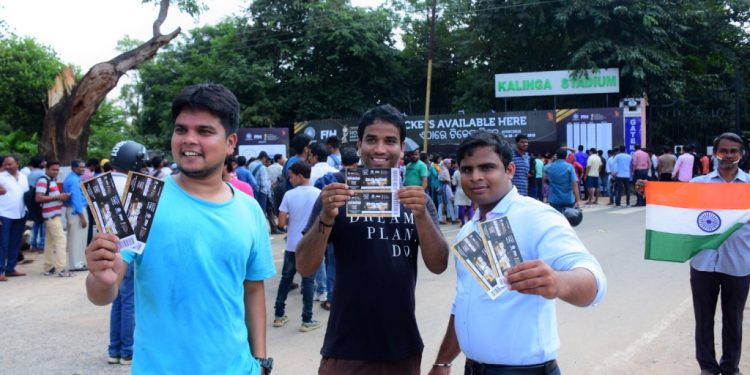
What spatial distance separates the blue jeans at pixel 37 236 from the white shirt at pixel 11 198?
3.09m

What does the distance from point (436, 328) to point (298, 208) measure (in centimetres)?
204

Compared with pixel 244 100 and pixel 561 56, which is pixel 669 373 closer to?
pixel 561 56

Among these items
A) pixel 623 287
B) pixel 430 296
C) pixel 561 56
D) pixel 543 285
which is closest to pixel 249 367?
pixel 543 285

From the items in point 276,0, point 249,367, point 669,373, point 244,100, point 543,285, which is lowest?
point 669,373

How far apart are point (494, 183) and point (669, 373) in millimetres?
3234

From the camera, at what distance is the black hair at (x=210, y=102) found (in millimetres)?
2389

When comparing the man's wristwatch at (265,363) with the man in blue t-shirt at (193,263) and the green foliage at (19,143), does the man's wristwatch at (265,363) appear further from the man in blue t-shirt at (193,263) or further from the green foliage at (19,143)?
the green foliage at (19,143)

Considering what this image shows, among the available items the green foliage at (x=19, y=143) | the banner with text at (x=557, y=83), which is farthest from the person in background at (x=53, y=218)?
the banner with text at (x=557, y=83)

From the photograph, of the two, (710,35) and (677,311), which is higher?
(710,35)

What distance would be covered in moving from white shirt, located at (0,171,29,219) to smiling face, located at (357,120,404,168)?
8261 millimetres

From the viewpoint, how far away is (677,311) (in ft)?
21.7

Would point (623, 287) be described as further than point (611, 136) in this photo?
No

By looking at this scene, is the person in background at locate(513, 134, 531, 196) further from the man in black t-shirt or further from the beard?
the beard

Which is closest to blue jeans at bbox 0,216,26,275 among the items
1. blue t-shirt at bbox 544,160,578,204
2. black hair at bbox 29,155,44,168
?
black hair at bbox 29,155,44,168
